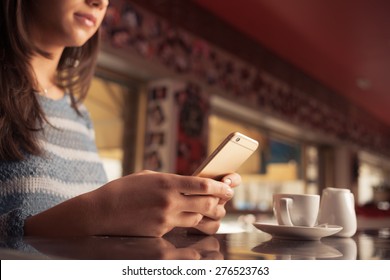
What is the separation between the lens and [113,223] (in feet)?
2.23

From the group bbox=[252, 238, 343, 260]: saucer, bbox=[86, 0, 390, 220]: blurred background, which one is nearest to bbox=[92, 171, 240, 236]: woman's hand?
bbox=[252, 238, 343, 260]: saucer

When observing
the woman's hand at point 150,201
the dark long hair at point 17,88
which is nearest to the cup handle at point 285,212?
the woman's hand at point 150,201

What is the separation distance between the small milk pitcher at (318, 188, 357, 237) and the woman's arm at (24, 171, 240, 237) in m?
0.39

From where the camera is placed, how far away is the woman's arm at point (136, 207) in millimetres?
660

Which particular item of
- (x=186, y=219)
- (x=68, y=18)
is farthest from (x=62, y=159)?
(x=186, y=219)

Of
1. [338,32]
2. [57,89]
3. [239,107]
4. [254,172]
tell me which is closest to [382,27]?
[338,32]

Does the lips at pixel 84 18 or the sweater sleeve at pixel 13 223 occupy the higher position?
the lips at pixel 84 18

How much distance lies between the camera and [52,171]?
93 centimetres

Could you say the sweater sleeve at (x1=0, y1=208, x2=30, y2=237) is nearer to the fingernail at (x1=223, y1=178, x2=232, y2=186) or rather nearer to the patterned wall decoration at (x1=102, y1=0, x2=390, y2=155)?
the fingernail at (x1=223, y1=178, x2=232, y2=186)

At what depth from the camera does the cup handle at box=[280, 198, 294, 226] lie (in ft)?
2.93

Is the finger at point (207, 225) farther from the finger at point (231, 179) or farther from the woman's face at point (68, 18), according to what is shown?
the woman's face at point (68, 18)

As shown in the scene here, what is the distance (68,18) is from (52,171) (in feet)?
1.08

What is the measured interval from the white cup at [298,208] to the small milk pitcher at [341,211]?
11 cm

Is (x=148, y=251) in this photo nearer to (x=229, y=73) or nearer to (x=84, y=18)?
(x=84, y=18)
